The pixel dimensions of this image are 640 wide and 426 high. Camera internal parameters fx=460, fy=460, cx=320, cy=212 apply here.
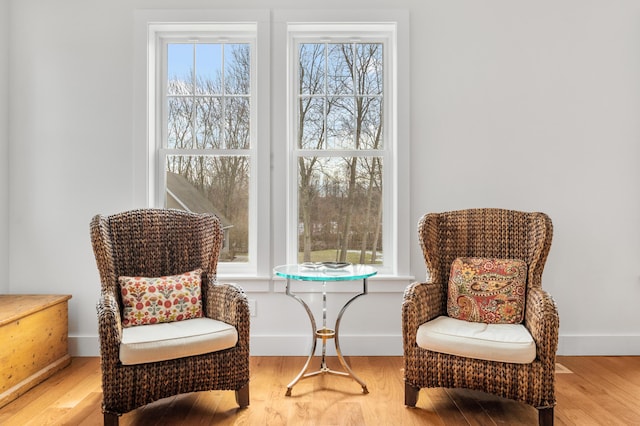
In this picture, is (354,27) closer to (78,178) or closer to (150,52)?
(150,52)

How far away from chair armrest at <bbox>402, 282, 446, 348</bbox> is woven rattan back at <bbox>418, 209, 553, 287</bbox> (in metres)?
0.13

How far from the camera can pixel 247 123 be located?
3.57 meters

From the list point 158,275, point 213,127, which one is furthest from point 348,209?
point 158,275

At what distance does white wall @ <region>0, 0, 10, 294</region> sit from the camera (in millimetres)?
3297

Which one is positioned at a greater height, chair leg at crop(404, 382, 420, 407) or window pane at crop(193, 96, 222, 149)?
window pane at crop(193, 96, 222, 149)

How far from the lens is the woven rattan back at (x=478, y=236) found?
275cm

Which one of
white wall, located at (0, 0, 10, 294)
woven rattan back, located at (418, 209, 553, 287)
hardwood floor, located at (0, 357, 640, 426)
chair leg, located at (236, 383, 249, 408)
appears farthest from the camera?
white wall, located at (0, 0, 10, 294)

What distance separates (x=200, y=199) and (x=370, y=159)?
4.42ft

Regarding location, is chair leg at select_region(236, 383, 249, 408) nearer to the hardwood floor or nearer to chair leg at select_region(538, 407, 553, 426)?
the hardwood floor

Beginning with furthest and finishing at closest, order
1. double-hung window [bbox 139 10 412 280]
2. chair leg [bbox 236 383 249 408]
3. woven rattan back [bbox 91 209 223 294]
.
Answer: double-hung window [bbox 139 10 412 280], woven rattan back [bbox 91 209 223 294], chair leg [bbox 236 383 249 408]

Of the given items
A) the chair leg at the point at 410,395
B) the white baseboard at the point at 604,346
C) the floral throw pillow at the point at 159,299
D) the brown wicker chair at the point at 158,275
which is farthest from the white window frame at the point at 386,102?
the white baseboard at the point at 604,346

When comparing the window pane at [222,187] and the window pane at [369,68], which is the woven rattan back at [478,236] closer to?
the window pane at [369,68]

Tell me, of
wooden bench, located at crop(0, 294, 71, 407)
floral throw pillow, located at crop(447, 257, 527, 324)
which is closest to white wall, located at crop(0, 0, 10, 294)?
wooden bench, located at crop(0, 294, 71, 407)

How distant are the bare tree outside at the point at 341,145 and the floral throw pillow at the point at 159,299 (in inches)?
43.2
